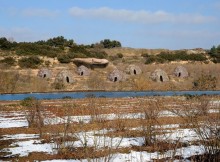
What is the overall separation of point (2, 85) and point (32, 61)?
31.0 feet

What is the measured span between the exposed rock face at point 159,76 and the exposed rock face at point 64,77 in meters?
11.3

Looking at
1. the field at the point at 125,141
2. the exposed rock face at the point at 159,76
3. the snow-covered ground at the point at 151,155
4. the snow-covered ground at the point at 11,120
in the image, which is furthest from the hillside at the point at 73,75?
the snow-covered ground at the point at 151,155

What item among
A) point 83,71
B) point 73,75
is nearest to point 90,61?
point 83,71

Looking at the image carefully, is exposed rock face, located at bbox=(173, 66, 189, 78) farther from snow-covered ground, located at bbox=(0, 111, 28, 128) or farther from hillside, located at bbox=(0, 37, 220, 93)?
snow-covered ground, located at bbox=(0, 111, 28, 128)

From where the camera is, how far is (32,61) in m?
51.4

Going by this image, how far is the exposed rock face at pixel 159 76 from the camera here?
49.3 metres

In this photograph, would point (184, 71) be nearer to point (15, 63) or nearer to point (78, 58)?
point (78, 58)

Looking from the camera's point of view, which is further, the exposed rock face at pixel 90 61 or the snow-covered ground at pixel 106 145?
the exposed rock face at pixel 90 61

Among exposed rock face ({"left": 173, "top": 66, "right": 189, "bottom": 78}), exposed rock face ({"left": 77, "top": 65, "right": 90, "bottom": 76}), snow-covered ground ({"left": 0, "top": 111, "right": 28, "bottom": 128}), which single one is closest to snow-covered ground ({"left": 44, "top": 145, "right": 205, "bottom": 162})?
snow-covered ground ({"left": 0, "top": 111, "right": 28, "bottom": 128})

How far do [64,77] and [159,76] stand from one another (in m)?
13.0

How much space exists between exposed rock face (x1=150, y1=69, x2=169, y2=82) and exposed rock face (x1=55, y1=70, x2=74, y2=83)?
1125 centimetres

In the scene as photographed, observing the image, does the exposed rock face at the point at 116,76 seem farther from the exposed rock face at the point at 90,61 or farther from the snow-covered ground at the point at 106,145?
the snow-covered ground at the point at 106,145

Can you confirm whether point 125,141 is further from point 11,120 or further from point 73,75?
point 73,75

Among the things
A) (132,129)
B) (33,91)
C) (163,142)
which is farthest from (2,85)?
(163,142)
